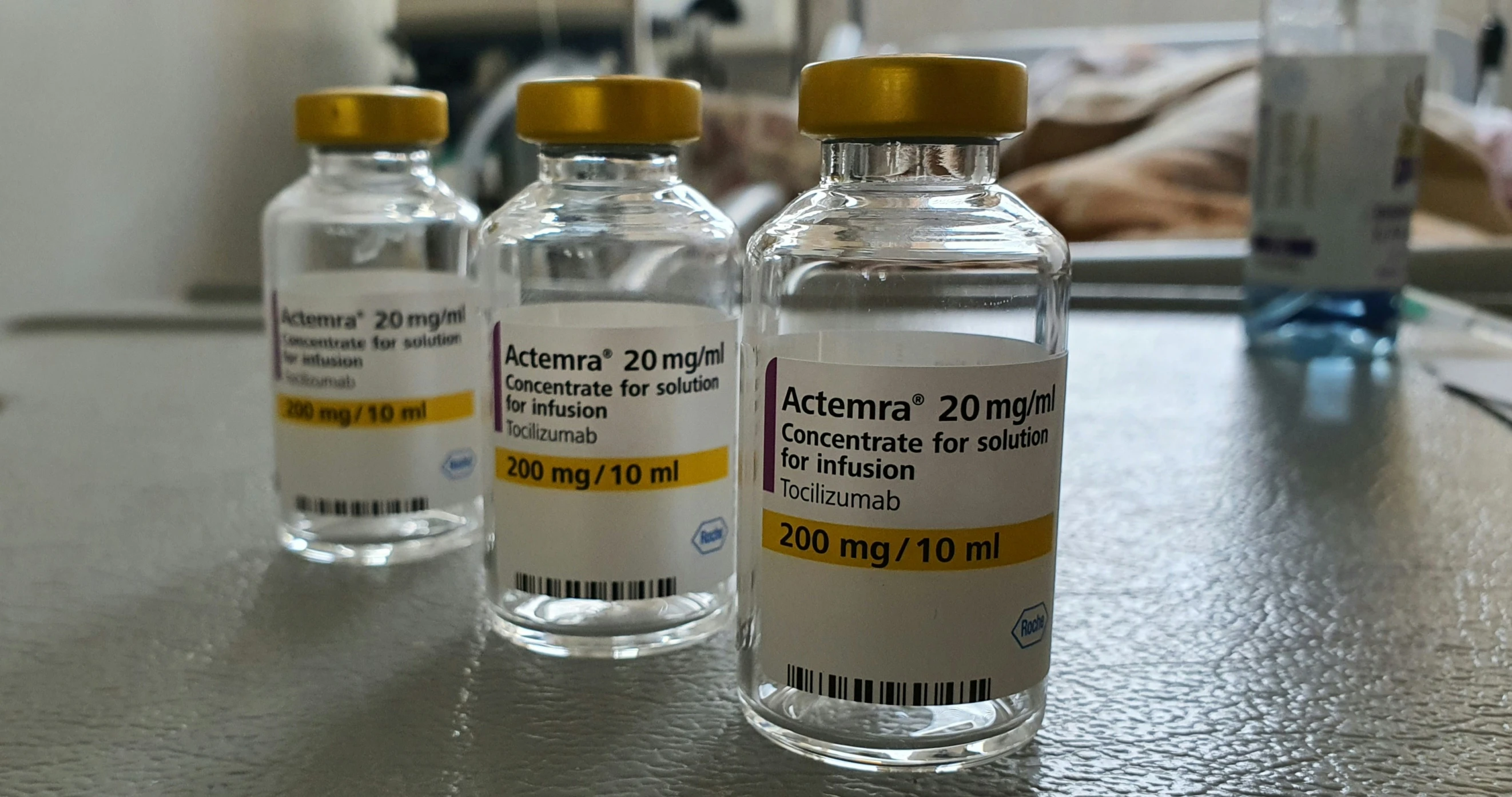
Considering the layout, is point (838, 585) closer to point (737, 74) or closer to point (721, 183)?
point (721, 183)

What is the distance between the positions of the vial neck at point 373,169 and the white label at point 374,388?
0.17 ft

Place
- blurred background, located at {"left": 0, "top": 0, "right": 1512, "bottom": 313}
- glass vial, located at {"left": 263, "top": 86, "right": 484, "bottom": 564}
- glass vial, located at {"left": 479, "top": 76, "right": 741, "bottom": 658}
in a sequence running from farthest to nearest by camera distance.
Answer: blurred background, located at {"left": 0, "top": 0, "right": 1512, "bottom": 313}
glass vial, located at {"left": 263, "top": 86, "right": 484, "bottom": 564}
glass vial, located at {"left": 479, "top": 76, "right": 741, "bottom": 658}

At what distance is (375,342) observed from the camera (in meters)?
0.59

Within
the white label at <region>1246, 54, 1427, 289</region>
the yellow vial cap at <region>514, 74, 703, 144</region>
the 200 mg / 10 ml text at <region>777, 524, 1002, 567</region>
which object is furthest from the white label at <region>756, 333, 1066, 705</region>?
the white label at <region>1246, 54, 1427, 289</region>

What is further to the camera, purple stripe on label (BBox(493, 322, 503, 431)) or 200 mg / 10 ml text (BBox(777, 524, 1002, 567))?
purple stripe on label (BBox(493, 322, 503, 431))

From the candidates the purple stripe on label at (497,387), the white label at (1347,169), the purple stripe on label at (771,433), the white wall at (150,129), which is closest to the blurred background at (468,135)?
the white wall at (150,129)

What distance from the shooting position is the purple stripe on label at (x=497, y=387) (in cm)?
51

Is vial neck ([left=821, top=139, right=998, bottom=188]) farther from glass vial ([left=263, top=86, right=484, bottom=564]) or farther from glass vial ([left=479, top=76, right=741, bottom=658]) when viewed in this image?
glass vial ([left=263, top=86, right=484, bottom=564])

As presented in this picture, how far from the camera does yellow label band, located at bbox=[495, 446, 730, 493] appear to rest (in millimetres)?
494

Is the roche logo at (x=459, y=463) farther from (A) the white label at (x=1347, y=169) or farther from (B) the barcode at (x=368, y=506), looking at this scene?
(A) the white label at (x=1347, y=169)

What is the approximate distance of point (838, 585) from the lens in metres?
0.41

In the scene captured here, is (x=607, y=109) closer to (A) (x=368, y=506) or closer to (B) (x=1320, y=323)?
(A) (x=368, y=506)

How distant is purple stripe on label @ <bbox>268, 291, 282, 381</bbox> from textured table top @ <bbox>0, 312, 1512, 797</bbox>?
9cm

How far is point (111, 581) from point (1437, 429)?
2.73 ft
